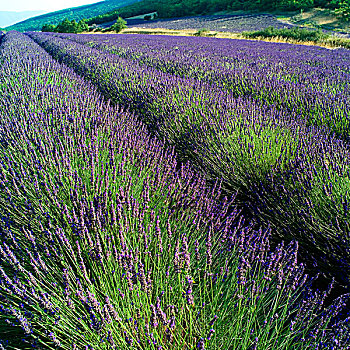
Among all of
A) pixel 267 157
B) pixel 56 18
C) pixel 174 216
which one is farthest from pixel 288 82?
pixel 56 18

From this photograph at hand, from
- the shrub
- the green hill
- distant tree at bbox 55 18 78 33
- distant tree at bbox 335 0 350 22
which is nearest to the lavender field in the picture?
the shrub

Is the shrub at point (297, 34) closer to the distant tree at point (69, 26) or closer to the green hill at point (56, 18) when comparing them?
the distant tree at point (69, 26)

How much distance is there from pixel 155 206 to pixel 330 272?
3.79 ft

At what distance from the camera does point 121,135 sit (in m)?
2.32

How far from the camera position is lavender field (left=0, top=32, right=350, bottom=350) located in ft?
3.50

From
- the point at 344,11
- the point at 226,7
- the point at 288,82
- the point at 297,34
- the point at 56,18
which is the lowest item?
the point at 288,82

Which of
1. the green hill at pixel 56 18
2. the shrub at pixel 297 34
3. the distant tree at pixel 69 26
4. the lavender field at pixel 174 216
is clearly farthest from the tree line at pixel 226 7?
the green hill at pixel 56 18

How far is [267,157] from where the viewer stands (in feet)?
7.96

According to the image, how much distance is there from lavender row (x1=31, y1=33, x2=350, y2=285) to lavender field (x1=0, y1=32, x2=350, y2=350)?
0.7 inches

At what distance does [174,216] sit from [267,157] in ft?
3.66

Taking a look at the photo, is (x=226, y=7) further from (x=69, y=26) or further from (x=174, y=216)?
(x=174, y=216)

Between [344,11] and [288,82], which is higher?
[344,11]

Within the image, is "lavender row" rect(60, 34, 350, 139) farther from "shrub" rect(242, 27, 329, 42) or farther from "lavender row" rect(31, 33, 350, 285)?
"shrub" rect(242, 27, 329, 42)

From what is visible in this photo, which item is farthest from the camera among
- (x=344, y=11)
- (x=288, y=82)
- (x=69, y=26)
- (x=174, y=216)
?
(x=69, y=26)
